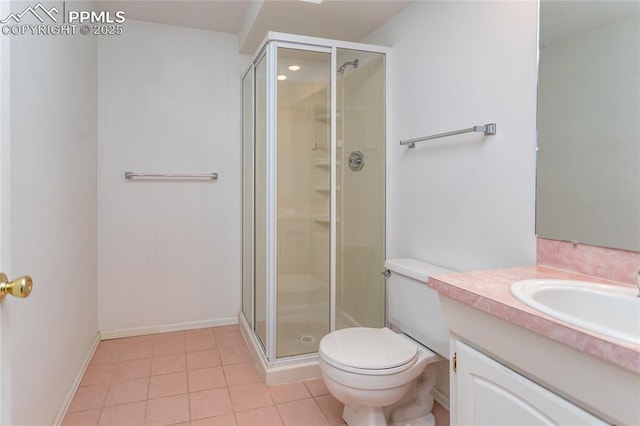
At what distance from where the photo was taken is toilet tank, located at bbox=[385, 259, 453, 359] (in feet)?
5.53

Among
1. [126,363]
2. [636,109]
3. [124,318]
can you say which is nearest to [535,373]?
[636,109]

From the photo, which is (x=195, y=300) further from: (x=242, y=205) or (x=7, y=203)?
(x=7, y=203)

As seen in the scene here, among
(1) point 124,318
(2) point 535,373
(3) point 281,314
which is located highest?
(2) point 535,373

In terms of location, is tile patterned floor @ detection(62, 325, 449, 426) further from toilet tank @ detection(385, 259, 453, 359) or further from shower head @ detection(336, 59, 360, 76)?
shower head @ detection(336, 59, 360, 76)

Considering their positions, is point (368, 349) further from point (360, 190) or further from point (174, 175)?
point (174, 175)

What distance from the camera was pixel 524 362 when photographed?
952 millimetres

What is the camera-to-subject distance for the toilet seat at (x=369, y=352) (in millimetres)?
1528

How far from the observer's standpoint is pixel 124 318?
281cm

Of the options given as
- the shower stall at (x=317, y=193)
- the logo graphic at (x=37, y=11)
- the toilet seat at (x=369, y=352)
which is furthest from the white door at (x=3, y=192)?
the shower stall at (x=317, y=193)

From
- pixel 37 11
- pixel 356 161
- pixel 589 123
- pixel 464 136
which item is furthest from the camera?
pixel 356 161

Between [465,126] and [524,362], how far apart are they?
116 cm

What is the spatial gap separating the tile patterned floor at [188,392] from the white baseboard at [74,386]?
1.0 inches

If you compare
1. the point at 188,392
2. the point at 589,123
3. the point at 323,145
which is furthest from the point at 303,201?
the point at 589,123

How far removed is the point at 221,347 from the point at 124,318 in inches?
31.8
